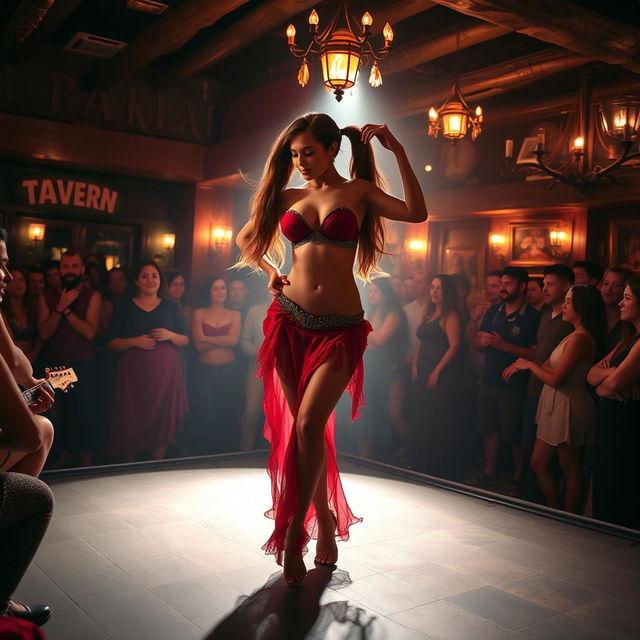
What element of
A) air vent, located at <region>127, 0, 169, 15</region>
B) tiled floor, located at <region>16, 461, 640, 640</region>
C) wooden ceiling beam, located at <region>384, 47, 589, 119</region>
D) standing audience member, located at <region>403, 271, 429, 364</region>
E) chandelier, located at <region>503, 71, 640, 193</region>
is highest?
air vent, located at <region>127, 0, 169, 15</region>

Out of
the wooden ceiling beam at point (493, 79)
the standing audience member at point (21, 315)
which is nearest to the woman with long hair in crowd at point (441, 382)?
the wooden ceiling beam at point (493, 79)

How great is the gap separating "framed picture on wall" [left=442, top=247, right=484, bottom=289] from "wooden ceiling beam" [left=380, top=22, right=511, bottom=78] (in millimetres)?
2221

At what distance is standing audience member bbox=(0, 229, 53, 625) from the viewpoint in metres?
1.98

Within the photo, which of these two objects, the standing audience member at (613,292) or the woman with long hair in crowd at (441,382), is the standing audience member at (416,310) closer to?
the woman with long hair in crowd at (441,382)

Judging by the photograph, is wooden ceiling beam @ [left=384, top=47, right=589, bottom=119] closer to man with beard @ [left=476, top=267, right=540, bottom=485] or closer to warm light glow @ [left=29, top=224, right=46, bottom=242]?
man with beard @ [left=476, top=267, right=540, bottom=485]

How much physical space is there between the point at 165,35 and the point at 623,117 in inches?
127

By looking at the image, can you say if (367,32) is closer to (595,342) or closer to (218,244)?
(595,342)

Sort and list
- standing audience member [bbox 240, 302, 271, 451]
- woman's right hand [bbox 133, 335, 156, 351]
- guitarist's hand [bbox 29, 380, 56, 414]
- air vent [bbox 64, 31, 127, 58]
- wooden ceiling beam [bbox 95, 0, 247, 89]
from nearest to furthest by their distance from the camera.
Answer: guitarist's hand [bbox 29, 380, 56, 414]
wooden ceiling beam [bbox 95, 0, 247, 89]
woman's right hand [bbox 133, 335, 156, 351]
air vent [bbox 64, 31, 127, 58]
standing audience member [bbox 240, 302, 271, 451]

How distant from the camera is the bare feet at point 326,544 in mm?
3109

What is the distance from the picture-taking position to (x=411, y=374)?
586 centimetres

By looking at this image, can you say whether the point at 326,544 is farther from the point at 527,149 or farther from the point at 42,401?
the point at 527,149

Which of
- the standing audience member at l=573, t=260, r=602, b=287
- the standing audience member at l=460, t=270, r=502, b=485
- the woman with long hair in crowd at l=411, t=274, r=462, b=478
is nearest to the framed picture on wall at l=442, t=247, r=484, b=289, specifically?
the standing audience member at l=460, t=270, r=502, b=485

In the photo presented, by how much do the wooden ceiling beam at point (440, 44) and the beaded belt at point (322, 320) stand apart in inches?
119

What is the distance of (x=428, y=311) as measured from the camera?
5.57 meters
